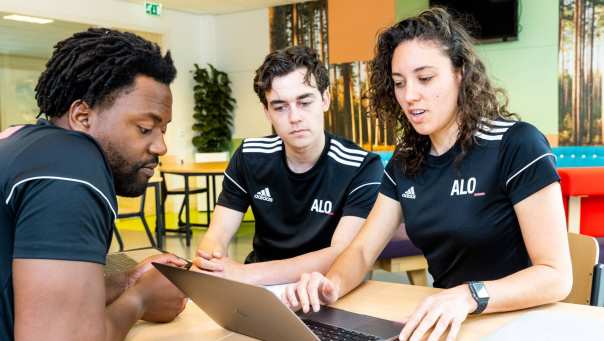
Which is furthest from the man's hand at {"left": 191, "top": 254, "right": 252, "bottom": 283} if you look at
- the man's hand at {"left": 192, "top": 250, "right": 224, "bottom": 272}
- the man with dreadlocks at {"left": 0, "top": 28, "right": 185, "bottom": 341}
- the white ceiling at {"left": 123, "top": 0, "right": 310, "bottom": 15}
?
the white ceiling at {"left": 123, "top": 0, "right": 310, "bottom": 15}

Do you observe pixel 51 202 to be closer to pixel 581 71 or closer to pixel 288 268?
pixel 288 268

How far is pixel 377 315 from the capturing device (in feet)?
3.99

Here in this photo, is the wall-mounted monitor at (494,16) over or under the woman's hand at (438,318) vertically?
over

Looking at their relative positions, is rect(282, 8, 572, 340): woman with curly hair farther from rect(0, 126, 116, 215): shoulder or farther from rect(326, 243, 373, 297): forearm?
rect(0, 126, 116, 215): shoulder

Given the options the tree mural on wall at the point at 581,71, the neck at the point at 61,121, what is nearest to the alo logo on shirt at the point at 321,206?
the neck at the point at 61,121

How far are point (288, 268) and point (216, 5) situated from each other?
7.56 meters

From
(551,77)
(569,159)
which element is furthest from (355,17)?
(569,159)

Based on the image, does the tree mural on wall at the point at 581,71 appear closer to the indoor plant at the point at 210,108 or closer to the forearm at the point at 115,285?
the indoor plant at the point at 210,108

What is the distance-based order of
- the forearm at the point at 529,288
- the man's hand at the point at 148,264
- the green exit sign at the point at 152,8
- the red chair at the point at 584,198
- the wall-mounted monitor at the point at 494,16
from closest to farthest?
the forearm at the point at 529,288, the man's hand at the point at 148,264, the red chair at the point at 584,198, the wall-mounted monitor at the point at 494,16, the green exit sign at the point at 152,8

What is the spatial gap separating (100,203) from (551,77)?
677 cm

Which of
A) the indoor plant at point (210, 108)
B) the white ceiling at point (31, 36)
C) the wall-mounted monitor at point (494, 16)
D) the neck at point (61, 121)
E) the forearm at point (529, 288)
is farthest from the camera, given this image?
the indoor plant at point (210, 108)

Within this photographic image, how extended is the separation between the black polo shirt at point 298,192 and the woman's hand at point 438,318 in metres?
0.76

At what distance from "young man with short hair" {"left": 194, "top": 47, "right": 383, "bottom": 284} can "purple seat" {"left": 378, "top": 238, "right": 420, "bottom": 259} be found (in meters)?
1.18

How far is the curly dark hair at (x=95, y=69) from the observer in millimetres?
1010
